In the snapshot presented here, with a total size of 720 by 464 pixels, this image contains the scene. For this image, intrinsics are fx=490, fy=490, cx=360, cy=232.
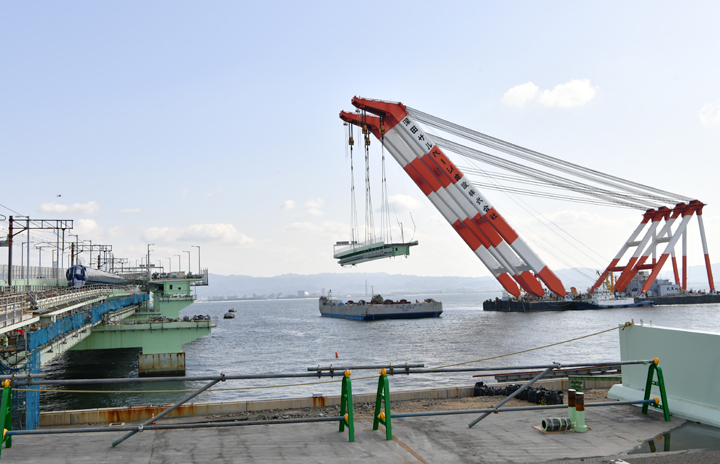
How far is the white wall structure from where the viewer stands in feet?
22.9

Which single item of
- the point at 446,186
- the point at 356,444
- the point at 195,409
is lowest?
the point at 195,409

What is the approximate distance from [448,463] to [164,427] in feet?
11.6

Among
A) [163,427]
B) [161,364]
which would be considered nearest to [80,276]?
[161,364]

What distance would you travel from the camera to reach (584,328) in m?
61.5

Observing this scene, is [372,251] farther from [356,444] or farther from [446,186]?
[356,444]

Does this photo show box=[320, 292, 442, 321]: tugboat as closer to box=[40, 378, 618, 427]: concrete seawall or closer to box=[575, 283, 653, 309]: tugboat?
box=[575, 283, 653, 309]: tugboat

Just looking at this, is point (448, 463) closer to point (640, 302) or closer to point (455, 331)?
point (455, 331)

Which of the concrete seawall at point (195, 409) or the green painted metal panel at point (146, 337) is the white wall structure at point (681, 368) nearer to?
the concrete seawall at point (195, 409)

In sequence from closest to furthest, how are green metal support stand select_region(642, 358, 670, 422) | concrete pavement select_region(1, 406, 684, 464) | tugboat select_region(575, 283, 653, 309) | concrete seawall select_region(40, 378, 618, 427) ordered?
concrete pavement select_region(1, 406, 684, 464) → green metal support stand select_region(642, 358, 670, 422) → concrete seawall select_region(40, 378, 618, 427) → tugboat select_region(575, 283, 653, 309)

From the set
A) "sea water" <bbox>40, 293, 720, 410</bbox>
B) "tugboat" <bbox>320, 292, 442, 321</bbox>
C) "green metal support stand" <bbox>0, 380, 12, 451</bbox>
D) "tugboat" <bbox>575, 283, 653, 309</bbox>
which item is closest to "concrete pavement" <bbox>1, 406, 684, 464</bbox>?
"green metal support stand" <bbox>0, 380, 12, 451</bbox>

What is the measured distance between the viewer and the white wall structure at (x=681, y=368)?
275 inches

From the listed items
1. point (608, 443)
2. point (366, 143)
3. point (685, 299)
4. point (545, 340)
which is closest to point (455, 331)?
point (545, 340)

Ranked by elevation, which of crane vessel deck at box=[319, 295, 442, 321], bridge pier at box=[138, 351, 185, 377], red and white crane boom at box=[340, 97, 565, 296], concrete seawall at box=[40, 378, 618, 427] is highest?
red and white crane boom at box=[340, 97, 565, 296]

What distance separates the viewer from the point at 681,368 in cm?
751
